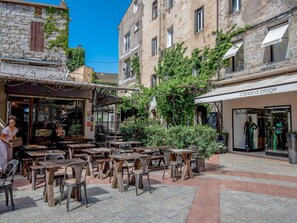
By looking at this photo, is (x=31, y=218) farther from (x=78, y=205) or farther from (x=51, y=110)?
(x=51, y=110)

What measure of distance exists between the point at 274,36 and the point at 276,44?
1.75 ft

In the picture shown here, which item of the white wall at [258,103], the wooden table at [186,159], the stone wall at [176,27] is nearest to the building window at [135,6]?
the stone wall at [176,27]

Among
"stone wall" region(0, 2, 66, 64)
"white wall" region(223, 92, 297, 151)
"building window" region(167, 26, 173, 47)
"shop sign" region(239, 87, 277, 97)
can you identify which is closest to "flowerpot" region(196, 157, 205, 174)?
"shop sign" region(239, 87, 277, 97)

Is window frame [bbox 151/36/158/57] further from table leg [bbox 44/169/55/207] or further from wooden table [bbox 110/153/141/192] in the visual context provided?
table leg [bbox 44/169/55/207]

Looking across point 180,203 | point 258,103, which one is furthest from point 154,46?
point 180,203

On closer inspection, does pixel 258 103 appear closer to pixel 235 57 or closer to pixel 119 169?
pixel 235 57

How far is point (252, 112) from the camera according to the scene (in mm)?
13953

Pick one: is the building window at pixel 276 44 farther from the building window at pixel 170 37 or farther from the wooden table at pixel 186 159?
the building window at pixel 170 37

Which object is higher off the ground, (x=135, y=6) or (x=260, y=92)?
(x=135, y=6)

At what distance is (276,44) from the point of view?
475 inches

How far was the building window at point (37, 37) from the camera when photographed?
1494cm

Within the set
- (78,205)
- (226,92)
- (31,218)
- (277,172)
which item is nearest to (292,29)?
(226,92)

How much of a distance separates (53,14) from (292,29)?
13.0 metres

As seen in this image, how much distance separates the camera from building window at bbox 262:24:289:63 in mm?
11455
